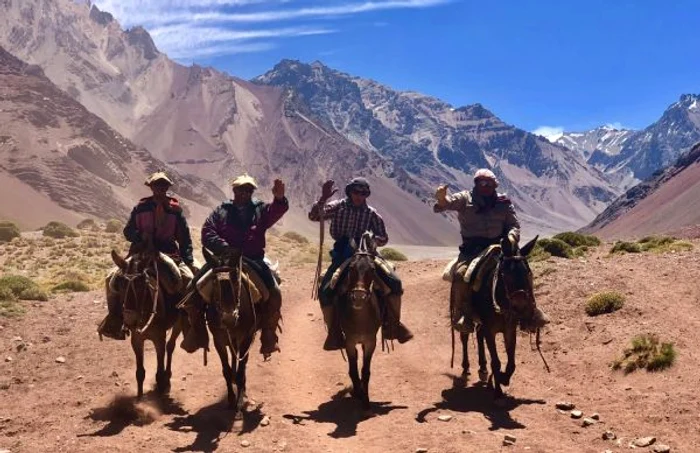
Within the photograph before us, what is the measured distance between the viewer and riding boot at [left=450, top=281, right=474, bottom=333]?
11219 mm

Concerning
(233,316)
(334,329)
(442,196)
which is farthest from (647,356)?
(233,316)

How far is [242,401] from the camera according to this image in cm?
1026

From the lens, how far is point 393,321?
1109 cm

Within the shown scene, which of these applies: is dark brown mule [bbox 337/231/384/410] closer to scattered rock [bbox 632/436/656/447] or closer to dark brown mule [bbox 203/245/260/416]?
dark brown mule [bbox 203/245/260/416]

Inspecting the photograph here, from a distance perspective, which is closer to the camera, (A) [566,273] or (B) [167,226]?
(B) [167,226]

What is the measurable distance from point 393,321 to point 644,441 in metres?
4.24

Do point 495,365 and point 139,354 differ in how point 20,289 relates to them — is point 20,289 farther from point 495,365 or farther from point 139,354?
point 495,365

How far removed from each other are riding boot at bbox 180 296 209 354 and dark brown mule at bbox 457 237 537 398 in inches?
181

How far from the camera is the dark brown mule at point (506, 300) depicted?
10336 mm

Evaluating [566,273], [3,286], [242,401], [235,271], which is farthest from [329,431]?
[3,286]

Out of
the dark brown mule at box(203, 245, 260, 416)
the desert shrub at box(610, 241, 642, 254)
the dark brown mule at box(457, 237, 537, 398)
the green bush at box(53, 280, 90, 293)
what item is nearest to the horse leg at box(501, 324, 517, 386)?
the dark brown mule at box(457, 237, 537, 398)

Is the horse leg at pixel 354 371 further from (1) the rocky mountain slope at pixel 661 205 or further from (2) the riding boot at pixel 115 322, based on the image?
(1) the rocky mountain slope at pixel 661 205

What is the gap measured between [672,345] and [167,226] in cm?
928

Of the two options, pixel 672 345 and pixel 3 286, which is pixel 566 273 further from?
pixel 3 286
